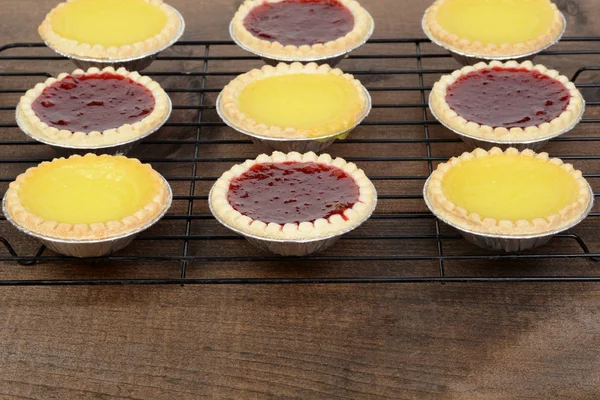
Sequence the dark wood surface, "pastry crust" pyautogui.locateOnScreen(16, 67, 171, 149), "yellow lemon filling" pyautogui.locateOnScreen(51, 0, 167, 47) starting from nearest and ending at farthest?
the dark wood surface < "pastry crust" pyautogui.locateOnScreen(16, 67, 171, 149) < "yellow lemon filling" pyautogui.locateOnScreen(51, 0, 167, 47)

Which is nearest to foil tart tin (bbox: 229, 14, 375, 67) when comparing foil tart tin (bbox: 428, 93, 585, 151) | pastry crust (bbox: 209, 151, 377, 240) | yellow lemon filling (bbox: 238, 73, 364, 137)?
yellow lemon filling (bbox: 238, 73, 364, 137)

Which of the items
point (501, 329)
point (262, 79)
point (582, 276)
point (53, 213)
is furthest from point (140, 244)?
point (582, 276)

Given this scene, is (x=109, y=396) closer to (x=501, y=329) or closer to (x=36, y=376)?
(x=36, y=376)

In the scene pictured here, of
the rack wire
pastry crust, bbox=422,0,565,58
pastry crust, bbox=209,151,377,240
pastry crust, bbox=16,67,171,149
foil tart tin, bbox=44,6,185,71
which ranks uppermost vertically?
pastry crust, bbox=209,151,377,240

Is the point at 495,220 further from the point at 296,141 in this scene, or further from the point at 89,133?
the point at 89,133

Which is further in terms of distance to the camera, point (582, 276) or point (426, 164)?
point (426, 164)

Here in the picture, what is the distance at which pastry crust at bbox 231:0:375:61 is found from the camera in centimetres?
454

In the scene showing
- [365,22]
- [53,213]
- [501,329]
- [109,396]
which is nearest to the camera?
[109,396]

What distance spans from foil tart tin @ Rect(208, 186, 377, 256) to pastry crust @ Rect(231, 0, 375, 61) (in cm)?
112

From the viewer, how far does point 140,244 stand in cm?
374

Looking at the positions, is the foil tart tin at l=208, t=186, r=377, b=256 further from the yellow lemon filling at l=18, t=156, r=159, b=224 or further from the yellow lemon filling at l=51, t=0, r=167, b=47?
the yellow lemon filling at l=51, t=0, r=167, b=47

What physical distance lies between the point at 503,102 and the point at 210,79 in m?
1.40

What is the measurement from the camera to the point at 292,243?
346 centimetres

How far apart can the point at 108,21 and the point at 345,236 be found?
1.85 meters
